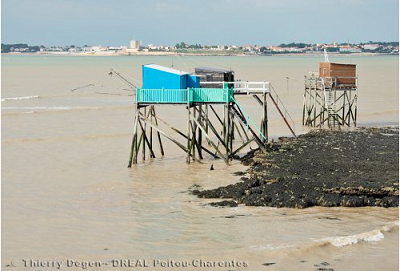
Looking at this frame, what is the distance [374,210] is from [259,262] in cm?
579

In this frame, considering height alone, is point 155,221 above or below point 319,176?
below

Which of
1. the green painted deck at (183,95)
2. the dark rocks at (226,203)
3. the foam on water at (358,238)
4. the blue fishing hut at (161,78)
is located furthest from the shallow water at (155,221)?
the blue fishing hut at (161,78)

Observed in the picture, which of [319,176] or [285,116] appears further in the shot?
[285,116]

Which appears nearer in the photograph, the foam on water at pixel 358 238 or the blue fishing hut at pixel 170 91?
the foam on water at pixel 358 238

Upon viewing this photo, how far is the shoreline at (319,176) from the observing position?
2320cm

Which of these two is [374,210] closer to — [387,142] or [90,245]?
[90,245]

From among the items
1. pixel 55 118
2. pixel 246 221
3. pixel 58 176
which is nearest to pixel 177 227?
pixel 246 221

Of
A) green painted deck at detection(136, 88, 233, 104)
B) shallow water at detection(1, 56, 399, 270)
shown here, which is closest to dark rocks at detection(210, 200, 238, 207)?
shallow water at detection(1, 56, 399, 270)

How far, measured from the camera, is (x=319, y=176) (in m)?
26.4

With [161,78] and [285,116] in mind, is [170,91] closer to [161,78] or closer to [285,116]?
[161,78]

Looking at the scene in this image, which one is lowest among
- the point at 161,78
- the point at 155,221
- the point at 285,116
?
the point at 285,116

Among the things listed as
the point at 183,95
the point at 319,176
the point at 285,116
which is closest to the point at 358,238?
the point at 319,176

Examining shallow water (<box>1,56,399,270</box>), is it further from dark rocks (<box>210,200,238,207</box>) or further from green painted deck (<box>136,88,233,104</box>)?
green painted deck (<box>136,88,233,104</box>)

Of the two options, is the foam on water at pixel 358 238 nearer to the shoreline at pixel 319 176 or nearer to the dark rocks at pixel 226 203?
the shoreline at pixel 319 176
